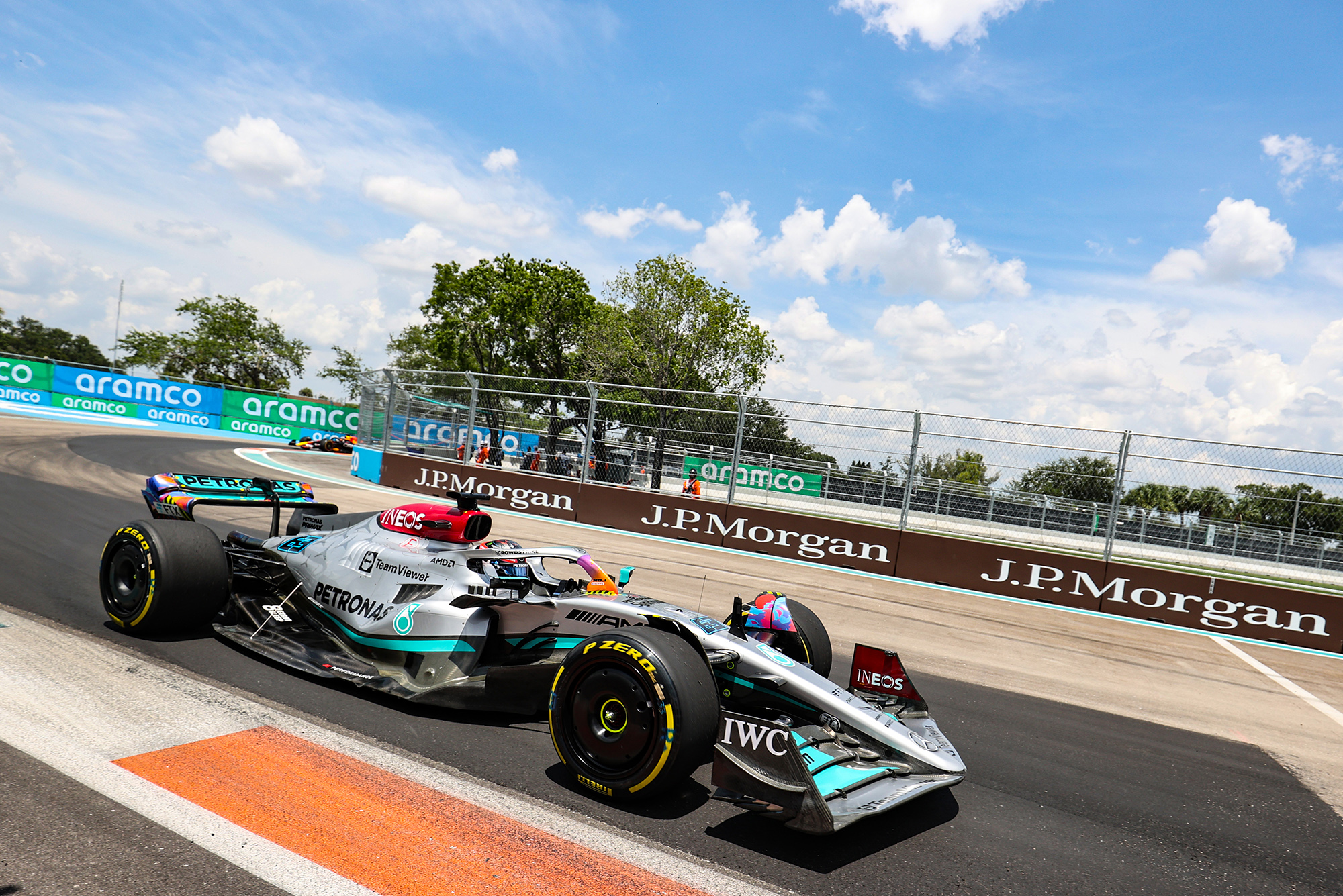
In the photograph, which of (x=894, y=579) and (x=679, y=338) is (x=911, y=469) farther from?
(x=679, y=338)

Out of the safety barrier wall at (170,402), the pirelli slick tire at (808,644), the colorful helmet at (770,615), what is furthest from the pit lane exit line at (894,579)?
the safety barrier wall at (170,402)

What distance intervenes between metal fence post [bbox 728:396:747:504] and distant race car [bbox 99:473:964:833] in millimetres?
7951

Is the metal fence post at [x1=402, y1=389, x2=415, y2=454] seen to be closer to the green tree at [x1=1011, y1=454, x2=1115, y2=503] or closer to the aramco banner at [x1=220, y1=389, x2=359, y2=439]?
the green tree at [x1=1011, y1=454, x2=1115, y2=503]

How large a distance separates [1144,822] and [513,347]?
35633 mm

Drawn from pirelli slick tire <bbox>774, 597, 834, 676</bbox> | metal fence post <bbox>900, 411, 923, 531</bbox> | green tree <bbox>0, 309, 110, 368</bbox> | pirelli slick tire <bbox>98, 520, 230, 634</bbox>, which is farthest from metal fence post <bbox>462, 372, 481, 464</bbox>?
green tree <bbox>0, 309, 110, 368</bbox>

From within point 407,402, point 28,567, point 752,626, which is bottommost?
point 28,567

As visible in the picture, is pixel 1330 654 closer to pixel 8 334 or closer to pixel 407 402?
pixel 407 402

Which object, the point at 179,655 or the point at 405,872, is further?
the point at 179,655

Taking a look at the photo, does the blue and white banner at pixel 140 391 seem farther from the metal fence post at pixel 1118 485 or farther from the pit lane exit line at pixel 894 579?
the metal fence post at pixel 1118 485

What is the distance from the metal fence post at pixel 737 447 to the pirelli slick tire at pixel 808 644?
313 inches

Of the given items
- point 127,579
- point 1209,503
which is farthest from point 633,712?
point 1209,503

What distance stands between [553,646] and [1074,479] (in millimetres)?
9184

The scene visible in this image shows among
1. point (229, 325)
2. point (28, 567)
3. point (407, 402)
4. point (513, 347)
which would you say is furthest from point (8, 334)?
point (28, 567)

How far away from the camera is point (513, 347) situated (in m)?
37.2
